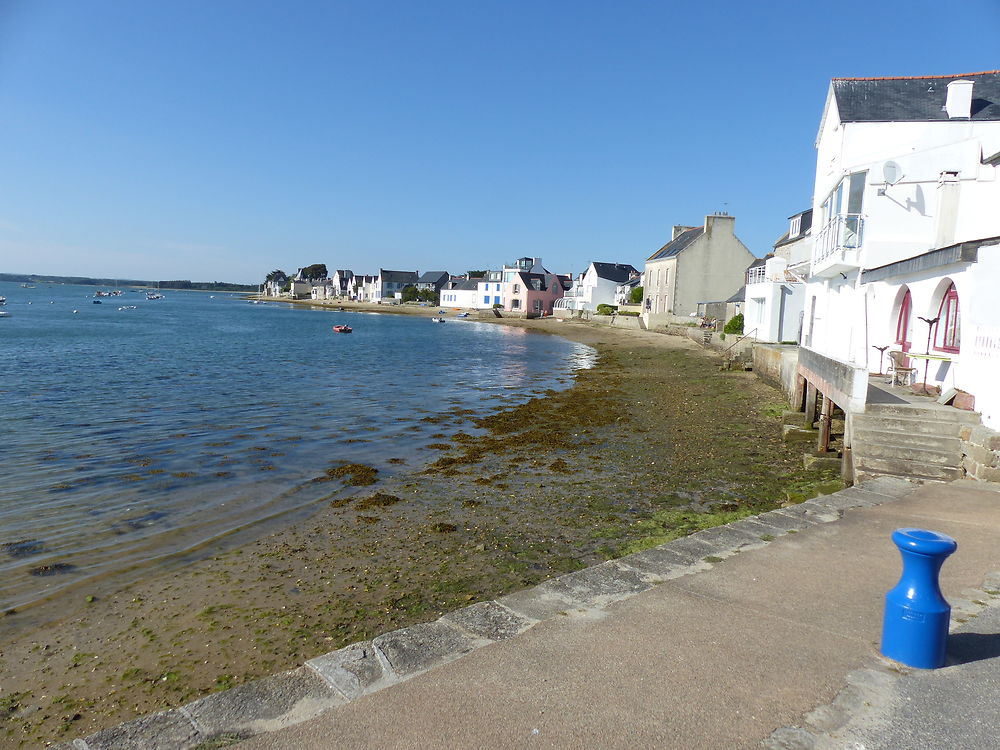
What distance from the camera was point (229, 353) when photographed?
1726 inches

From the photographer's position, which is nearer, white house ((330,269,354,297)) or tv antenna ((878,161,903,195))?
tv antenna ((878,161,903,195))

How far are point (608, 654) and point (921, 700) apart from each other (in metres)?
1.91

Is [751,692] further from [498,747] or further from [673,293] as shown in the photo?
[673,293]

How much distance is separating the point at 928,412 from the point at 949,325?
12.9 feet

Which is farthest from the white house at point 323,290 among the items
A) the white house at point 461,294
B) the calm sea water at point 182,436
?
the calm sea water at point 182,436

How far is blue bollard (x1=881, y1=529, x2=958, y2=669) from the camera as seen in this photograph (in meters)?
4.27

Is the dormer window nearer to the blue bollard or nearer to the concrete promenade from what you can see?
the concrete promenade

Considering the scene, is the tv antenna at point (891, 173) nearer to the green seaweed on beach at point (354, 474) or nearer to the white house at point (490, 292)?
the green seaweed on beach at point (354, 474)

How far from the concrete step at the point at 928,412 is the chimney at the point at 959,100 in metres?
13.5

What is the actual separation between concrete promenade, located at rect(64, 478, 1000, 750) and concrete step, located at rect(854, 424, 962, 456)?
456 cm

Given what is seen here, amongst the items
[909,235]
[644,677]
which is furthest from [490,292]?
Answer: [644,677]

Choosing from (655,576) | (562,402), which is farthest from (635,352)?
(655,576)

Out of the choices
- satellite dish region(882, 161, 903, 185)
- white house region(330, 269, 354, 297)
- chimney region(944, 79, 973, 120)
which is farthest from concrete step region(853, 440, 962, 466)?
white house region(330, 269, 354, 297)

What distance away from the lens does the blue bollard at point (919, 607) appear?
4.27m
